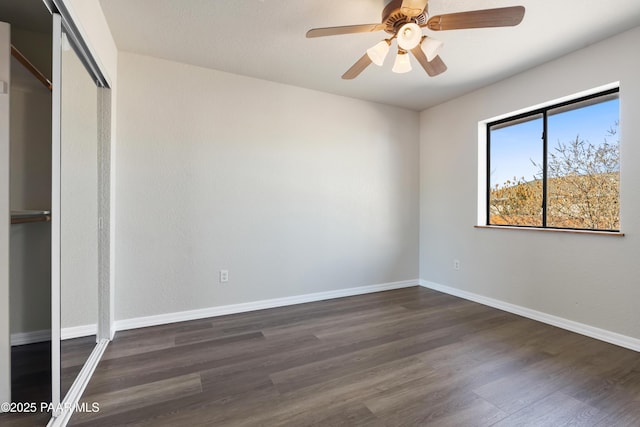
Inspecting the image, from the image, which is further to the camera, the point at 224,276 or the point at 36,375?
the point at 224,276

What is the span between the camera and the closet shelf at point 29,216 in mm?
1508

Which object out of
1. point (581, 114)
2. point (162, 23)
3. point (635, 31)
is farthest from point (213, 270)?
point (635, 31)

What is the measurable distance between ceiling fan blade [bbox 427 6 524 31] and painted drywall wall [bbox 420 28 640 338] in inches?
59.8

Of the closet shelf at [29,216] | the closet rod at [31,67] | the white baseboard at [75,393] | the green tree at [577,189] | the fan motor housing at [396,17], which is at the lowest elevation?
the white baseboard at [75,393]

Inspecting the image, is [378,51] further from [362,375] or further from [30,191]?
[30,191]

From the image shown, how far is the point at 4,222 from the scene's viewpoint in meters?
1.43

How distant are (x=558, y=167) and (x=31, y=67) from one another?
13.9 ft

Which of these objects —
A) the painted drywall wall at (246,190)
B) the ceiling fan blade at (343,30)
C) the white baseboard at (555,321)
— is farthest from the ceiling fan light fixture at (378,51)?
the white baseboard at (555,321)

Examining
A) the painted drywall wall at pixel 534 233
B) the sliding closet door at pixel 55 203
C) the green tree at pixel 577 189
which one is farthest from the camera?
the green tree at pixel 577 189

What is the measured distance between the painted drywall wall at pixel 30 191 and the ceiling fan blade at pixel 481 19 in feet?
7.08

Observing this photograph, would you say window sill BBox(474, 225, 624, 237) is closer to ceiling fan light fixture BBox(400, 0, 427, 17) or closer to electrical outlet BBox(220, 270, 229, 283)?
ceiling fan light fixture BBox(400, 0, 427, 17)

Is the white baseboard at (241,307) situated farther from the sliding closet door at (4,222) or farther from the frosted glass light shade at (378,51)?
the frosted glass light shade at (378,51)

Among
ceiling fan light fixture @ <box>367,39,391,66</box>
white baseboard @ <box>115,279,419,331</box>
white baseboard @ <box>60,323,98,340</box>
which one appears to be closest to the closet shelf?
white baseboard @ <box>60,323,98,340</box>

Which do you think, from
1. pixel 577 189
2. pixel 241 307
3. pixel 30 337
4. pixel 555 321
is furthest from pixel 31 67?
pixel 555 321
